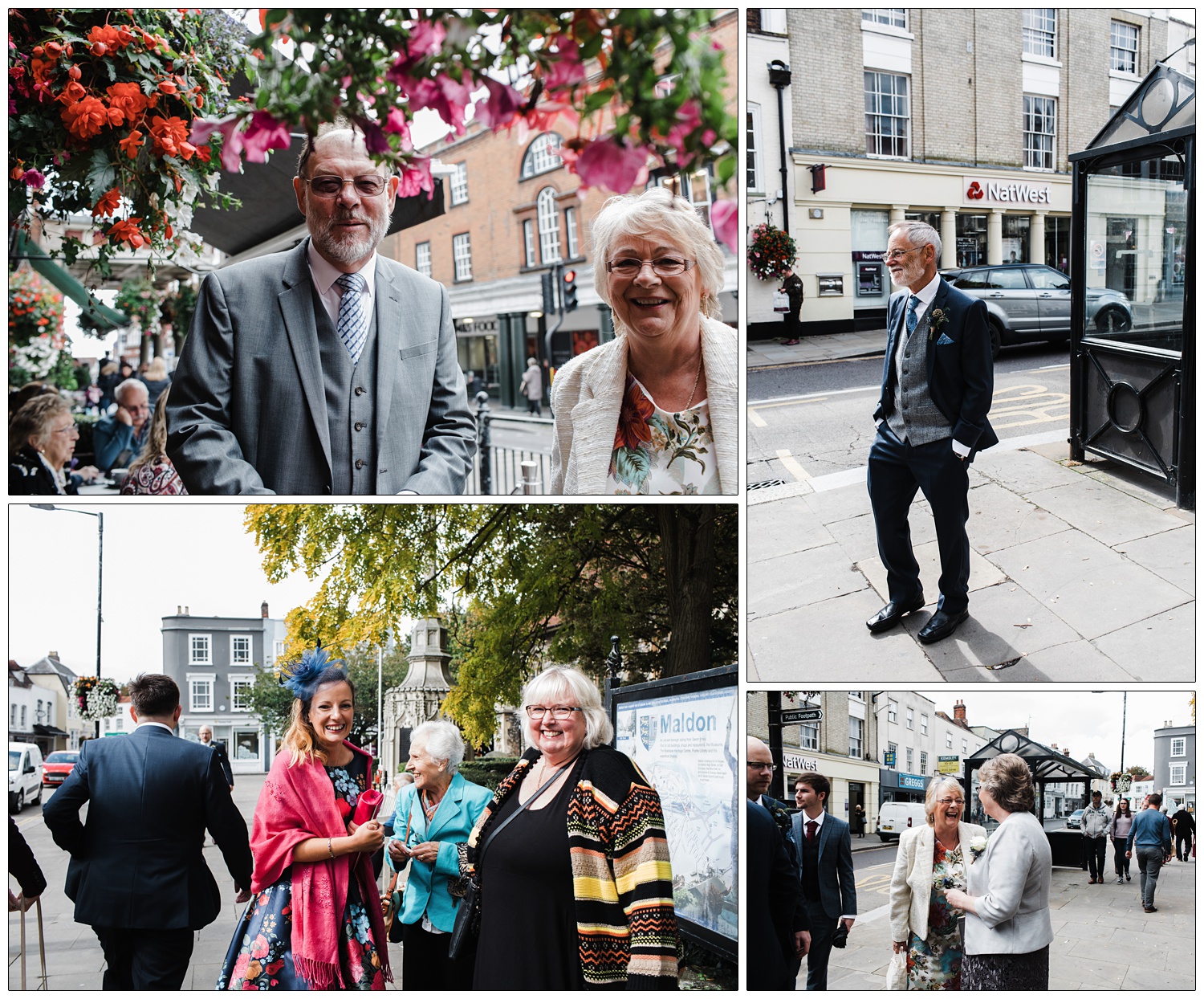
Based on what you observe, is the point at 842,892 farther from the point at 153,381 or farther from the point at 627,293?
the point at 153,381

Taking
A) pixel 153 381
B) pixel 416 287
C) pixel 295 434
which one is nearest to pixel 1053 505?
pixel 416 287

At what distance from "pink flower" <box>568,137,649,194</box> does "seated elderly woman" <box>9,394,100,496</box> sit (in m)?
2.34

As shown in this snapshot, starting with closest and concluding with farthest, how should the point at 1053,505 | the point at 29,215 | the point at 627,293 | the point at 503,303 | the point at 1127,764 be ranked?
the point at 627,293
the point at 29,215
the point at 1127,764
the point at 503,303
the point at 1053,505

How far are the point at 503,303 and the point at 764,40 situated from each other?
49.6 inches

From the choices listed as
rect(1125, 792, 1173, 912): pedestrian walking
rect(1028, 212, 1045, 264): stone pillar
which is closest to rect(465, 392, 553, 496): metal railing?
rect(1125, 792, 1173, 912): pedestrian walking

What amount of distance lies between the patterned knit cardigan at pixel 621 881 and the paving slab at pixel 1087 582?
194 centimetres

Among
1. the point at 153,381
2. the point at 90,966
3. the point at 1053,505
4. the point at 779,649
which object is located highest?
the point at 153,381

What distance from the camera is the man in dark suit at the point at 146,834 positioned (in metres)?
2.88

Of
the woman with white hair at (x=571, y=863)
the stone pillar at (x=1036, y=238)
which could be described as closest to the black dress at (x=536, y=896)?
the woman with white hair at (x=571, y=863)

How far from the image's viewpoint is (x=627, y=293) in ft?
8.59

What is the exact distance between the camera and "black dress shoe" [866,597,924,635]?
3.47 m

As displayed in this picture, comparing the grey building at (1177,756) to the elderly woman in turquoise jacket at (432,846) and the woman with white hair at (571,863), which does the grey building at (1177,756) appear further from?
the elderly woman in turquoise jacket at (432,846)

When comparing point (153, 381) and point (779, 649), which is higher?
point (153, 381)

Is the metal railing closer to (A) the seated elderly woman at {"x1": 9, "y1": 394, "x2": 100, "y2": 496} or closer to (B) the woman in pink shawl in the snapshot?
(B) the woman in pink shawl
